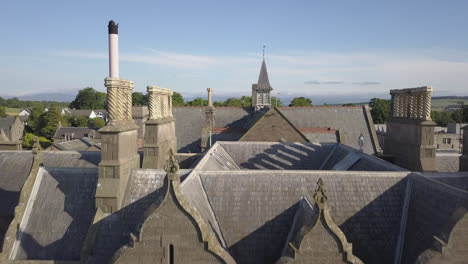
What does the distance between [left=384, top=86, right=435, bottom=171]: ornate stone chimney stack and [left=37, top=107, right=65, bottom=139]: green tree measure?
9983 centimetres

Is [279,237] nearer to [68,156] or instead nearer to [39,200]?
[39,200]

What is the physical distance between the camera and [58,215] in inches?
539

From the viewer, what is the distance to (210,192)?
13461 millimetres

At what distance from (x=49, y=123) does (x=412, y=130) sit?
103072mm

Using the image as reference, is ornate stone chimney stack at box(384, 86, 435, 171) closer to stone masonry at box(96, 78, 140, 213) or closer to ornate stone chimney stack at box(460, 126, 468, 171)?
ornate stone chimney stack at box(460, 126, 468, 171)

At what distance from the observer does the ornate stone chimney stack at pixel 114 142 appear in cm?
1318

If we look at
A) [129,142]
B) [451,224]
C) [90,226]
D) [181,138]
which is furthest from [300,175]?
[181,138]

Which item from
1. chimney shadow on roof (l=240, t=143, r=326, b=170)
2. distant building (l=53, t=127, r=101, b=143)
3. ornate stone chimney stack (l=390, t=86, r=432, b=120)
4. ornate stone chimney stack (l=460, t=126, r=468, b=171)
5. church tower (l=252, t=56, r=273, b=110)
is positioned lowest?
distant building (l=53, t=127, r=101, b=143)

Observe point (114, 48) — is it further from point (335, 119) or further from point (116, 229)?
point (335, 119)

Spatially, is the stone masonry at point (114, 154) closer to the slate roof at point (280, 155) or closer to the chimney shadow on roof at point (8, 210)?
the slate roof at point (280, 155)

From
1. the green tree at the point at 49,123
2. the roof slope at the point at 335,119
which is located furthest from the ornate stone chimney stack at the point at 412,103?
the green tree at the point at 49,123

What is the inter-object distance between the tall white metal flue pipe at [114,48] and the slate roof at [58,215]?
416 centimetres

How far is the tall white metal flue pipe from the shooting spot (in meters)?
14.2

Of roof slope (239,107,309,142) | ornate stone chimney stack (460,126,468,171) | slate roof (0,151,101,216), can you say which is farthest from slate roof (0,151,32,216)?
ornate stone chimney stack (460,126,468,171)
